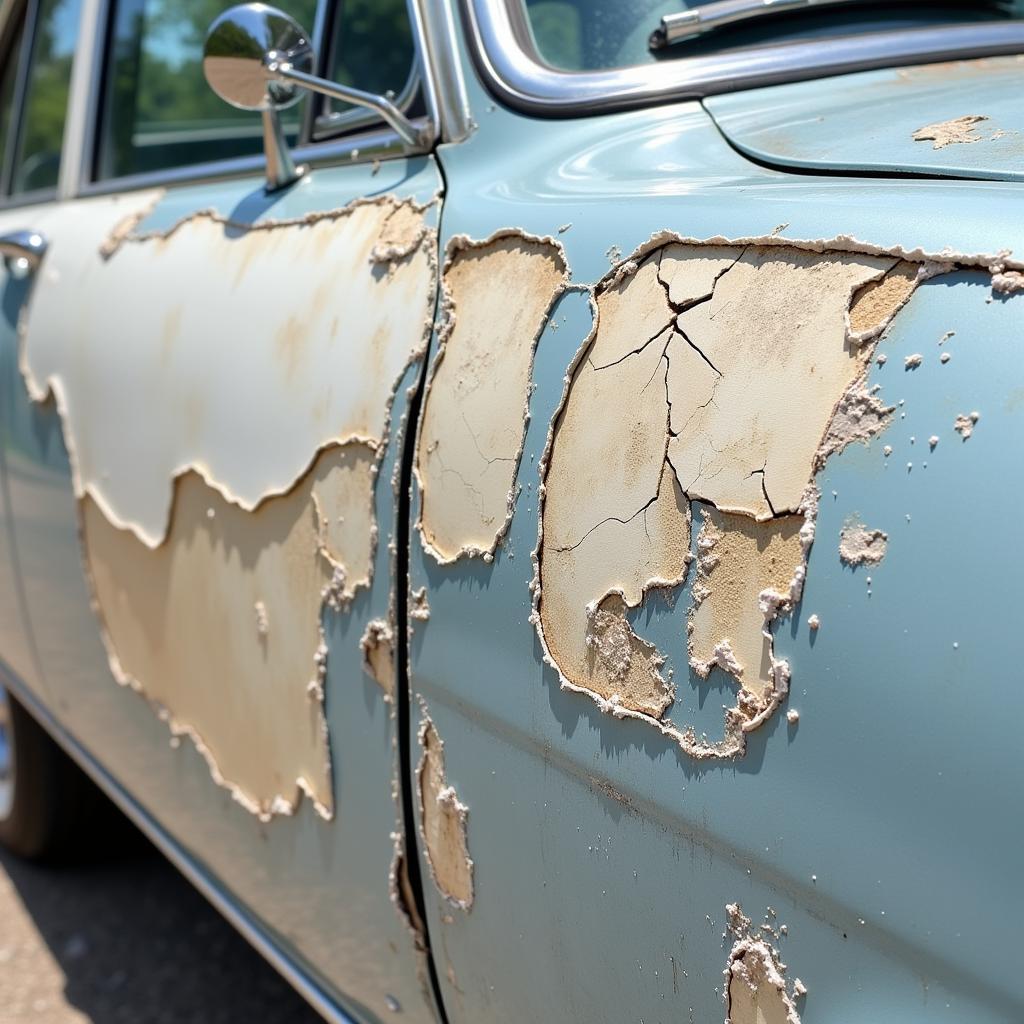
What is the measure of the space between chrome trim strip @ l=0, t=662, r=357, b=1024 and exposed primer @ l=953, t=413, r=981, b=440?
1.11 meters

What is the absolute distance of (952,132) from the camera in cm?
116

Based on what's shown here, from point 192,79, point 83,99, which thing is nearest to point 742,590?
point 192,79

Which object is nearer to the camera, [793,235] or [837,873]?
[837,873]

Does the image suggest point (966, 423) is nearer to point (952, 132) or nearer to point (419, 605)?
point (952, 132)

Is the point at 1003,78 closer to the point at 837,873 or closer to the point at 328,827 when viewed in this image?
the point at 837,873

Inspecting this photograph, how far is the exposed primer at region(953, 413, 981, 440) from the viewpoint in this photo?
876mm

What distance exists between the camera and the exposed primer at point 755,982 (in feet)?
3.12

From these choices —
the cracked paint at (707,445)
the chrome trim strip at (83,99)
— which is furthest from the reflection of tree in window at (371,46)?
the chrome trim strip at (83,99)

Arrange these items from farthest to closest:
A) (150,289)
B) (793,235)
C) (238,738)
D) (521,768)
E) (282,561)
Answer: (150,289), (238,738), (282,561), (521,768), (793,235)

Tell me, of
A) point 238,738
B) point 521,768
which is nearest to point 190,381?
point 238,738

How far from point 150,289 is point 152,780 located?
763mm

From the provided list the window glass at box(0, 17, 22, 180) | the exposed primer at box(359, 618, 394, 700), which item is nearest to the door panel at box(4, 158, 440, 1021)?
the exposed primer at box(359, 618, 394, 700)

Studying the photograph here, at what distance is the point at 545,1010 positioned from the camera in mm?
1215

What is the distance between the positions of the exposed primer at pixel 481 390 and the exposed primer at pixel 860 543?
371 mm
